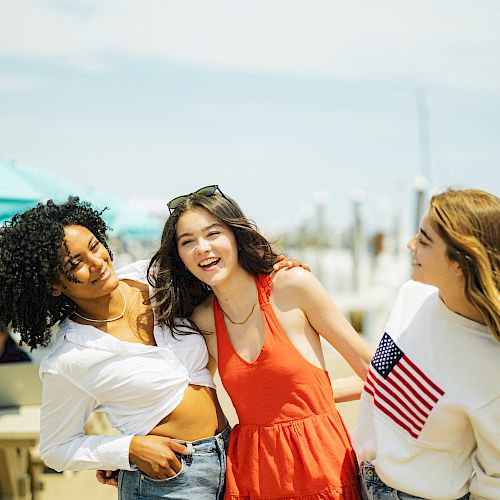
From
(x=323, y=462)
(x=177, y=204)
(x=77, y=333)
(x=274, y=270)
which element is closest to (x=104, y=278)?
(x=77, y=333)

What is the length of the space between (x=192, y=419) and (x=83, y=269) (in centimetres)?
63

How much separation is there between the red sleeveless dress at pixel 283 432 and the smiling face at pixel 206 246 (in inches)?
8.8

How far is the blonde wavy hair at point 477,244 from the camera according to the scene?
1.84m

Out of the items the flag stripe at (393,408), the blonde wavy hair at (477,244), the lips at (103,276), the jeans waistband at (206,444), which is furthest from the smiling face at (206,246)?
the blonde wavy hair at (477,244)

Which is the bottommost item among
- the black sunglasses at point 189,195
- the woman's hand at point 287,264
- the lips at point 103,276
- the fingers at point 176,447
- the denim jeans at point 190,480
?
the denim jeans at point 190,480

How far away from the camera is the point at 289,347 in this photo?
2.33 meters

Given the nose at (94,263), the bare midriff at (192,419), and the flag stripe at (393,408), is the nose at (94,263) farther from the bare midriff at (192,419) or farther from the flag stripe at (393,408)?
the flag stripe at (393,408)

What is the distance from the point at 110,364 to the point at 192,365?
0.29 m

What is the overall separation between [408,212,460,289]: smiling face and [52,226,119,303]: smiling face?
1029 millimetres

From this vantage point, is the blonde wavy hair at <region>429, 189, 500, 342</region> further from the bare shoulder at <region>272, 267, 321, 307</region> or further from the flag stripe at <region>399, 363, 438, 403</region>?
the bare shoulder at <region>272, 267, 321, 307</region>

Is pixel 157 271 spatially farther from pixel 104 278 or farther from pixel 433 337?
pixel 433 337

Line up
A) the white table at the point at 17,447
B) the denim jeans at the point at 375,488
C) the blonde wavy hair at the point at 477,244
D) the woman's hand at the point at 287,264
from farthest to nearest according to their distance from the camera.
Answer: the white table at the point at 17,447 → the woman's hand at the point at 287,264 → the denim jeans at the point at 375,488 → the blonde wavy hair at the point at 477,244

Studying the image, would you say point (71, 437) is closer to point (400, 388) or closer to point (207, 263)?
point (207, 263)

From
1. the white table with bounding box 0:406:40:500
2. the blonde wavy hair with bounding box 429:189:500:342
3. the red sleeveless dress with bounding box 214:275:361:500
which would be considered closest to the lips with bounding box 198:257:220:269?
the red sleeveless dress with bounding box 214:275:361:500
